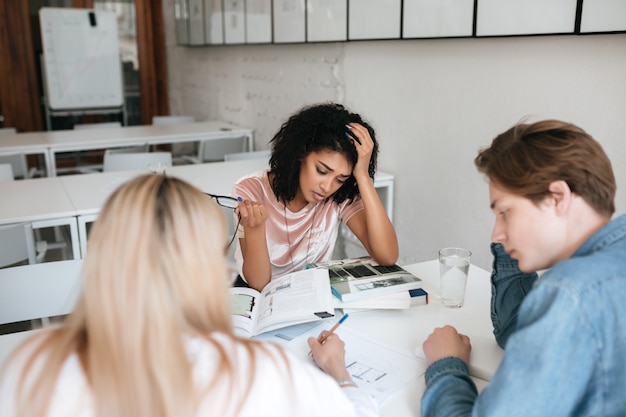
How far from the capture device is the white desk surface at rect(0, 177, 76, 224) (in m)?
2.16

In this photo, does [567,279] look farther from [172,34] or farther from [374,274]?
[172,34]

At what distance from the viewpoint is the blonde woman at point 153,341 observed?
0.65 meters

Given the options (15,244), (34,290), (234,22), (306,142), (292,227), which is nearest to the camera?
(34,290)

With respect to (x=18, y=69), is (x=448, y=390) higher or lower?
lower

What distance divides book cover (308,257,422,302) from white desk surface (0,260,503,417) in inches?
2.0

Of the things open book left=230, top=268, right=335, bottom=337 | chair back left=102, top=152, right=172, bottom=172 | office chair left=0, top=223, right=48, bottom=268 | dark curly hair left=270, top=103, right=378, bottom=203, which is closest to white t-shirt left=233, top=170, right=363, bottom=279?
dark curly hair left=270, top=103, right=378, bottom=203

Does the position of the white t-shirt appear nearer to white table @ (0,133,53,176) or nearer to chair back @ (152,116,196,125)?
white table @ (0,133,53,176)

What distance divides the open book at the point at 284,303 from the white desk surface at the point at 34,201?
1128 mm

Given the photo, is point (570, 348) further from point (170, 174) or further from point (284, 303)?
point (170, 174)

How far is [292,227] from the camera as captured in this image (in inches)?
70.1

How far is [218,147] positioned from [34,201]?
1691 millimetres

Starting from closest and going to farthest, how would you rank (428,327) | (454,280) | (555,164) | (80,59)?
1. (555,164)
2. (428,327)
3. (454,280)
4. (80,59)

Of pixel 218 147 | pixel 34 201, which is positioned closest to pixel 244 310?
pixel 34 201

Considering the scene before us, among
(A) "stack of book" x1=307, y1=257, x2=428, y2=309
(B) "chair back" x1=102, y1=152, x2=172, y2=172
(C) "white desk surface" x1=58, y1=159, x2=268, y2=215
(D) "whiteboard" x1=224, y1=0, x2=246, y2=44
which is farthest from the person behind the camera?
(D) "whiteboard" x1=224, y1=0, x2=246, y2=44
